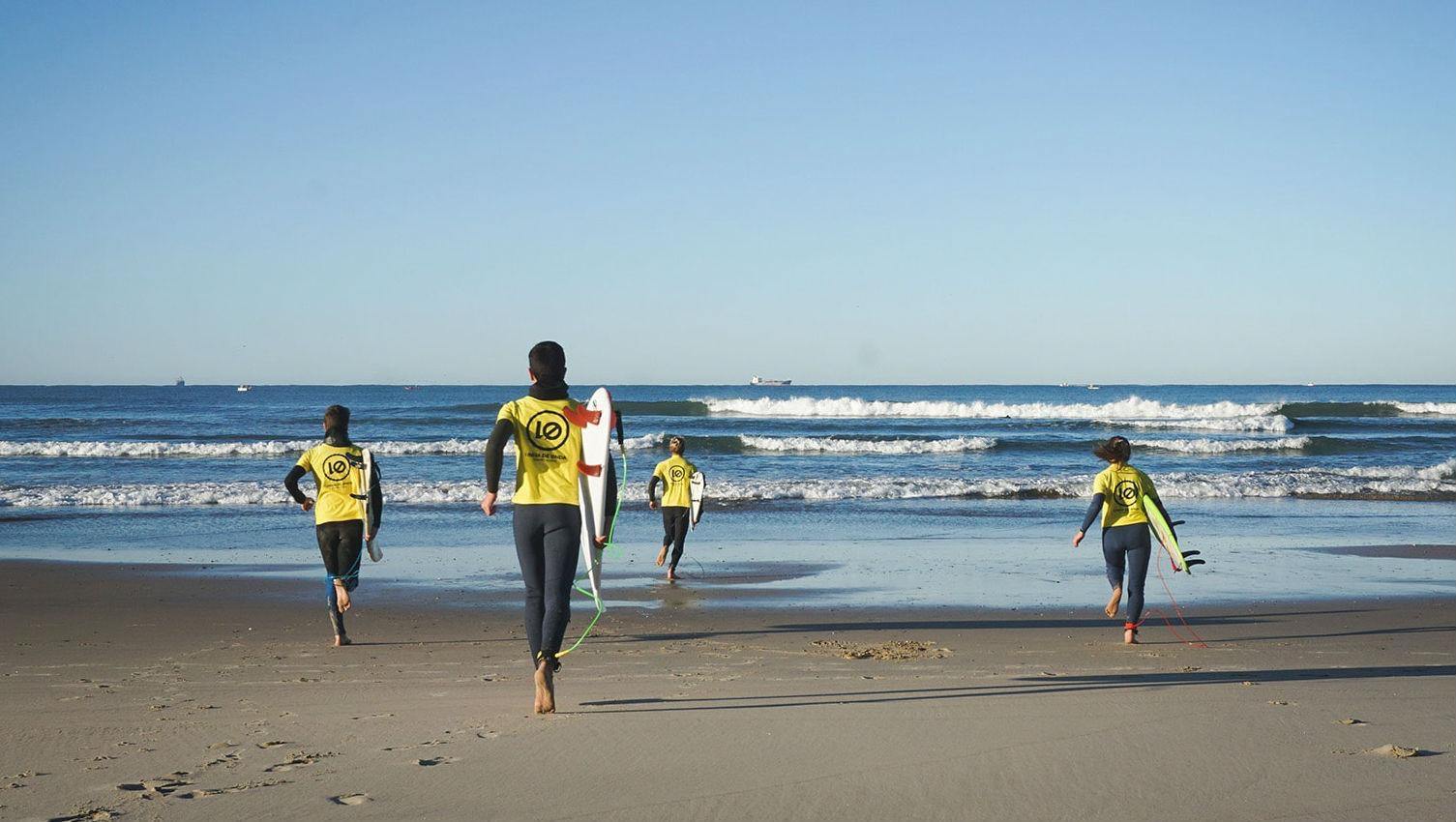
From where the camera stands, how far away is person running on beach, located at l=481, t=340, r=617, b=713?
5.79m

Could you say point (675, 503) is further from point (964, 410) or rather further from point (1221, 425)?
point (964, 410)

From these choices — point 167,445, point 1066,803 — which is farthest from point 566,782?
point 167,445

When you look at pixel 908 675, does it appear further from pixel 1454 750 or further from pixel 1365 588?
pixel 1365 588

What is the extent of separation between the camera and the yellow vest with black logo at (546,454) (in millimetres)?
5805

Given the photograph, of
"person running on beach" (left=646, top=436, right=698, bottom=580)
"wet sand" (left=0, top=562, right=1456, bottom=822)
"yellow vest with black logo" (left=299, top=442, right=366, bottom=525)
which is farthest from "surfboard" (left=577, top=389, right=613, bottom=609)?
"person running on beach" (left=646, top=436, right=698, bottom=580)

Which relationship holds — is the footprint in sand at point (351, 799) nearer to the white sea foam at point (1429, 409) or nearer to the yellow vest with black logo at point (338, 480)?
the yellow vest with black logo at point (338, 480)

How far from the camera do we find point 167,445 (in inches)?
1369

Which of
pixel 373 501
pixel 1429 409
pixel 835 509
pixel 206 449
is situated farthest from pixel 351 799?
pixel 1429 409

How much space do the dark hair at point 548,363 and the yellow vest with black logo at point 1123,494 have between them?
4.71 meters

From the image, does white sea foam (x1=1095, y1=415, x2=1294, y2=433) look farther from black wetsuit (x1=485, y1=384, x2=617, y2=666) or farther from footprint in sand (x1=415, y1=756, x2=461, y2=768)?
footprint in sand (x1=415, y1=756, x2=461, y2=768)

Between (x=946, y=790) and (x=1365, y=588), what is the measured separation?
8753 millimetres

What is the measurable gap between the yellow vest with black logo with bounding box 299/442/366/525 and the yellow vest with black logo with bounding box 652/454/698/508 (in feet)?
13.4

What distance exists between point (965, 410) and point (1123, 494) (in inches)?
2242

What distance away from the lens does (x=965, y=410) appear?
6488 cm
